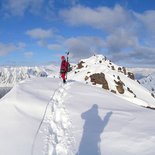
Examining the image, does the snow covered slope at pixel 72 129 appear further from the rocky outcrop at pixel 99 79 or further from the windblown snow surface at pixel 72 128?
the rocky outcrop at pixel 99 79

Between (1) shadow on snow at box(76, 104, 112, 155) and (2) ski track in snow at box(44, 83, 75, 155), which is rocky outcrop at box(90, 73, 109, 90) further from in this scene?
(1) shadow on snow at box(76, 104, 112, 155)

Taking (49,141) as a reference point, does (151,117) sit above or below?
above

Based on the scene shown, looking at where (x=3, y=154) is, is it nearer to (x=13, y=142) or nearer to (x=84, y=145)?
(x=13, y=142)

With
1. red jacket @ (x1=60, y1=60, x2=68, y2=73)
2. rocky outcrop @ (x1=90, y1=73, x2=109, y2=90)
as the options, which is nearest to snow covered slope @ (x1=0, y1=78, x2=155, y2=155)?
red jacket @ (x1=60, y1=60, x2=68, y2=73)

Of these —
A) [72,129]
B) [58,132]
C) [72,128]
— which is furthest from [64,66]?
[58,132]

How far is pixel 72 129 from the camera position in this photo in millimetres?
12594

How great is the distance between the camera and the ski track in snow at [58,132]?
1029 centimetres

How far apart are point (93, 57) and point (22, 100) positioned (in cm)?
8413

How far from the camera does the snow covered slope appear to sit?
10203mm

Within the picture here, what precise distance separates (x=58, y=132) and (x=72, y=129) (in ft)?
2.45

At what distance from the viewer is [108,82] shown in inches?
2938

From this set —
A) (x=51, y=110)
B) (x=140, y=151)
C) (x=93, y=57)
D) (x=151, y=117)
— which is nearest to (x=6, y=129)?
(x=51, y=110)

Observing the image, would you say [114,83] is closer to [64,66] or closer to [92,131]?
[64,66]

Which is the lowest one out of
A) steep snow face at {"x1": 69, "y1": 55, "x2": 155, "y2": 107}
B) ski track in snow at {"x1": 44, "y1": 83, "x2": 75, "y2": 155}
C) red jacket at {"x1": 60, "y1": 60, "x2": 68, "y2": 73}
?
ski track in snow at {"x1": 44, "y1": 83, "x2": 75, "y2": 155}
